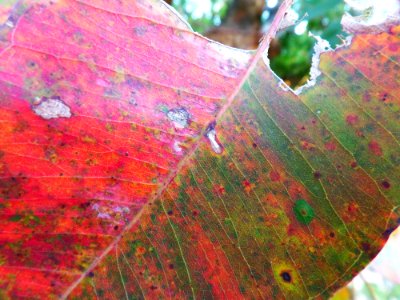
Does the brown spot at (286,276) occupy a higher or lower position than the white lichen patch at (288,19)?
lower

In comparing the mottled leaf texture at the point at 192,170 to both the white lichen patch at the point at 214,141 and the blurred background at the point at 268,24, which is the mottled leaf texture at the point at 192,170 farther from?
the blurred background at the point at 268,24

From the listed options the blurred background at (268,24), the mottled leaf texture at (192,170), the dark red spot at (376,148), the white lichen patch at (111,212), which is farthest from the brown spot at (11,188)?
the blurred background at (268,24)

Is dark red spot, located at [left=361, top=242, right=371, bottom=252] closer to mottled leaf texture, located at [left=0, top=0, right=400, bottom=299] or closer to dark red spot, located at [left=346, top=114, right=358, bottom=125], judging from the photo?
mottled leaf texture, located at [left=0, top=0, right=400, bottom=299]

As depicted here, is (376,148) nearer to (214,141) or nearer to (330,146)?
(330,146)

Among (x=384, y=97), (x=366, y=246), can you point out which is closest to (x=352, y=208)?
(x=366, y=246)

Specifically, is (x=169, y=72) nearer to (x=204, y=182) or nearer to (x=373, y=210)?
(x=204, y=182)

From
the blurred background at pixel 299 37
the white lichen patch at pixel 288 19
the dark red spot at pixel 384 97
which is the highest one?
the white lichen patch at pixel 288 19
